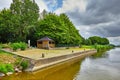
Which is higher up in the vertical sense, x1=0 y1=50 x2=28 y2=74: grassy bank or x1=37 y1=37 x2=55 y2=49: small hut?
x1=37 y1=37 x2=55 y2=49: small hut

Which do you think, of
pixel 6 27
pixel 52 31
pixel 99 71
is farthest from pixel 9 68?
pixel 52 31

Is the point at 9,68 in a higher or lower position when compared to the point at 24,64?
lower

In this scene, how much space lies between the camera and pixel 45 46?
160 ft

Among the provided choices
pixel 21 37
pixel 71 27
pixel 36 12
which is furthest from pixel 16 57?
pixel 71 27

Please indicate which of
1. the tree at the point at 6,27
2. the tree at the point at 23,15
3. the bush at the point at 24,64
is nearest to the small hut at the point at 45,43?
the tree at the point at 23,15

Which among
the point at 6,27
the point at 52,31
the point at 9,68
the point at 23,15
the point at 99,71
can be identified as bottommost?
the point at 99,71

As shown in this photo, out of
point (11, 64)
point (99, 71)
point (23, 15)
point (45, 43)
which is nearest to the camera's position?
point (11, 64)

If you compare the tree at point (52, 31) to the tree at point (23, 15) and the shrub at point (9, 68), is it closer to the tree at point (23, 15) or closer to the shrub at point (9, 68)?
the tree at point (23, 15)

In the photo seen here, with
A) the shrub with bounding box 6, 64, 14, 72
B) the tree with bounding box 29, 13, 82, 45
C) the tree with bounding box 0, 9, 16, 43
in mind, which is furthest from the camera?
the tree with bounding box 29, 13, 82, 45

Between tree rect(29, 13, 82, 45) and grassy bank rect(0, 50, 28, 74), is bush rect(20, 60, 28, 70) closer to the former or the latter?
grassy bank rect(0, 50, 28, 74)

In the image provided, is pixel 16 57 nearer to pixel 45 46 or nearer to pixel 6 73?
pixel 6 73

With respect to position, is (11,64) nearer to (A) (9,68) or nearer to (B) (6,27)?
(A) (9,68)

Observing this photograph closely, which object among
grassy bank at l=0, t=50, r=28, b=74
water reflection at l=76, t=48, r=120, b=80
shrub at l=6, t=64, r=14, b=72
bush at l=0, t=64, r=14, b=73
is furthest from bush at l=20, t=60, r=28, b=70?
→ water reflection at l=76, t=48, r=120, b=80

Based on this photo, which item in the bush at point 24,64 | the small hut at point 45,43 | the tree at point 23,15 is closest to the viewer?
the bush at point 24,64
